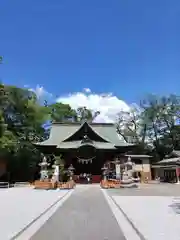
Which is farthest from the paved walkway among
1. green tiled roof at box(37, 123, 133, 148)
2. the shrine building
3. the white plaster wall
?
the white plaster wall

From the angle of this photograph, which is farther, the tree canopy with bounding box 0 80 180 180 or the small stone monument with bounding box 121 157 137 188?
the tree canopy with bounding box 0 80 180 180

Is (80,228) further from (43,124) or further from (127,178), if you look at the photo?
(43,124)

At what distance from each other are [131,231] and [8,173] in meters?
35.9

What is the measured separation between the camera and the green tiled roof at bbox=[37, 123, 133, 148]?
3659cm

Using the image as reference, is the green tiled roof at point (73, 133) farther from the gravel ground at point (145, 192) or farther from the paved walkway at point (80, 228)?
the paved walkway at point (80, 228)

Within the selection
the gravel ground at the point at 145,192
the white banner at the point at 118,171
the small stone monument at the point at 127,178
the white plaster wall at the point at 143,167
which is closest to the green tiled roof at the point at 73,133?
the white banner at the point at 118,171


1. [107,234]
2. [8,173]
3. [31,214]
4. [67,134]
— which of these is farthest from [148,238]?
[8,173]

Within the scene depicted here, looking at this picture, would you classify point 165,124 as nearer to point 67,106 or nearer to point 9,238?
point 67,106

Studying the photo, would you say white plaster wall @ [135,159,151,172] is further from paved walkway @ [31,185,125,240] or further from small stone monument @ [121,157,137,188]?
paved walkway @ [31,185,125,240]

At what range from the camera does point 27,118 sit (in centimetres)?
4322

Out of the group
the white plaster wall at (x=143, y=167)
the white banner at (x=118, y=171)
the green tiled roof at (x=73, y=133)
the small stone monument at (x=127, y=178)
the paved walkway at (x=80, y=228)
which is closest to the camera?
the paved walkway at (x=80, y=228)

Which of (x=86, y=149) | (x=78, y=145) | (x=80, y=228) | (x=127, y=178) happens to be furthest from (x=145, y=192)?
(x=78, y=145)

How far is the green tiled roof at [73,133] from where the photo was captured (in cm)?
3659

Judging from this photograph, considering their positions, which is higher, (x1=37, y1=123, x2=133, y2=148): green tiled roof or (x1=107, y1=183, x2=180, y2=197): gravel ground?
(x1=37, y1=123, x2=133, y2=148): green tiled roof
